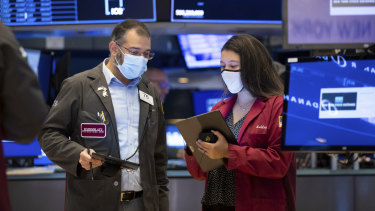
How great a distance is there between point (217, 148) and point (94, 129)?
730 mm

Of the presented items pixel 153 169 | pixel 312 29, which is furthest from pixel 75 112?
pixel 312 29

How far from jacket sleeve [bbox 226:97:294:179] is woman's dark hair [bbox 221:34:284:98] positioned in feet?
0.92

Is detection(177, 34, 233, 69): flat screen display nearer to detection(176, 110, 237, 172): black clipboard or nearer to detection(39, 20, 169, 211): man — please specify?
detection(39, 20, 169, 211): man

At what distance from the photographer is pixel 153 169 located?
125 inches

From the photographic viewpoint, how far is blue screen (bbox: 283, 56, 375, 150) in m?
2.68

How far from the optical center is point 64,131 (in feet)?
10.0

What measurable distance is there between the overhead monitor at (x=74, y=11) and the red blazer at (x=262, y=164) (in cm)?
198

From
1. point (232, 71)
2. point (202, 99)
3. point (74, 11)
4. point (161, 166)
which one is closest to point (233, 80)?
point (232, 71)

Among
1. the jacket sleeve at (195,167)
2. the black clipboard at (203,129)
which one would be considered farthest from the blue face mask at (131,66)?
the jacket sleeve at (195,167)

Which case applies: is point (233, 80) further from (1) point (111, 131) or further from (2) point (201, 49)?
(2) point (201, 49)

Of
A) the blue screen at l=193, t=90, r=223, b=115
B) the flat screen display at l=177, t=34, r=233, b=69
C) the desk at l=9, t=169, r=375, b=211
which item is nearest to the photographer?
the desk at l=9, t=169, r=375, b=211

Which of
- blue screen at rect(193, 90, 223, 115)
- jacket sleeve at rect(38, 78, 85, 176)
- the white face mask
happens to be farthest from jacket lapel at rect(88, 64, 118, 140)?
blue screen at rect(193, 90, 223, 115)

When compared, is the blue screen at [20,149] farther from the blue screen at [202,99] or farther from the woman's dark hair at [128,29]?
the blue screen at [202,99]

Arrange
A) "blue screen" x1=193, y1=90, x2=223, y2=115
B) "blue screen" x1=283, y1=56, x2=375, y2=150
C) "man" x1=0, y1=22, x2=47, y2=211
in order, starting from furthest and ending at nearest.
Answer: "blue screen" x1=193, y1=90, x2=223, y2=115 → "blue screen" x1=283, y1=56, x2=375, y2=150 → "man" x1=0, y1=22, x2=47, y2=211
